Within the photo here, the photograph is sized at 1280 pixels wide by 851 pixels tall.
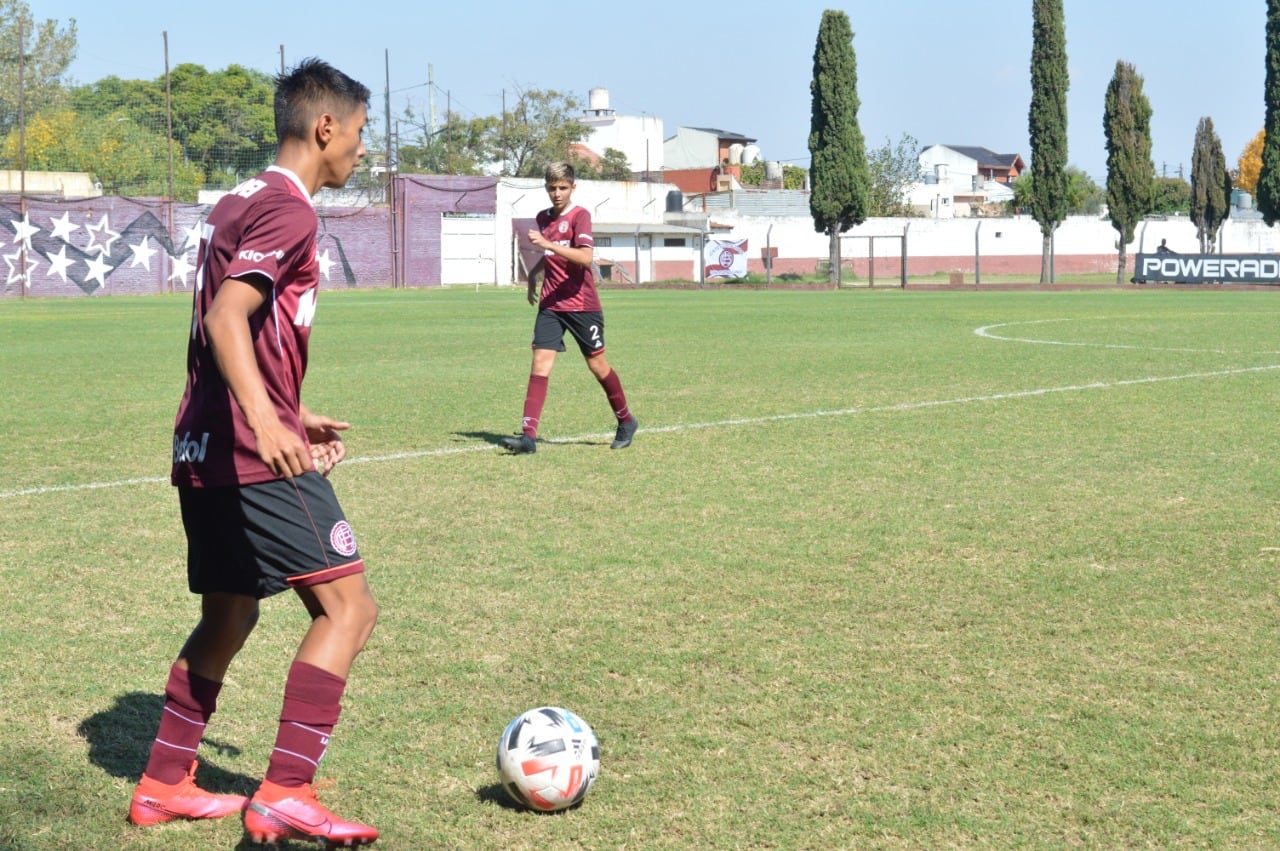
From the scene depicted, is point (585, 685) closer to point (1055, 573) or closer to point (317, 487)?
point (317, 487)

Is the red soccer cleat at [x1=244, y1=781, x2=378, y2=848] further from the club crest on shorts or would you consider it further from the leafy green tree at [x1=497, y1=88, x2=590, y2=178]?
the leafy green tree at [x1=497, y1=88, x2=590, y2=178]

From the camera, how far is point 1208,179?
61219 mm

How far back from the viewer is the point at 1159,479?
777 centimetres

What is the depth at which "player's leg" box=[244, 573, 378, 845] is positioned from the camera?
3178 mm

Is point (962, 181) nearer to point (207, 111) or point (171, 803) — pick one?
point (207, 111)

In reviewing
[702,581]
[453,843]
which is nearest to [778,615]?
[702,581]

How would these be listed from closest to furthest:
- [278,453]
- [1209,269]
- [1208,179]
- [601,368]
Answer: [278,453]
[601,368]
[1209,269]
[1208,179]

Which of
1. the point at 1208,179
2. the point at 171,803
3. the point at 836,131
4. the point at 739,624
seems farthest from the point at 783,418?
the point at 1208,179

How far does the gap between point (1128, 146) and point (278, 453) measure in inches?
2062

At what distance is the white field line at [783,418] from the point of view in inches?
310

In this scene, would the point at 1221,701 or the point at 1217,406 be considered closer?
the point at 1221,701

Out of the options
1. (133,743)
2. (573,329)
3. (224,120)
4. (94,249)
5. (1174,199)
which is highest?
(224,120)

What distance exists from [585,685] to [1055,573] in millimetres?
2225

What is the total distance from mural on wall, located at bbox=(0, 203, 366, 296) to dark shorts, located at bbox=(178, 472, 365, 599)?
34524 mm
